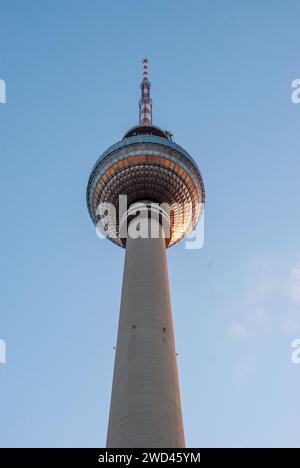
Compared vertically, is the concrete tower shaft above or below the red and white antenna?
below

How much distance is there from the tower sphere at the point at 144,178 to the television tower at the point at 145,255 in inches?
3.6

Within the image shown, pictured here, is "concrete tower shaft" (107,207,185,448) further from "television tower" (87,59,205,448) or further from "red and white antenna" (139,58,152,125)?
"red and white antenna" (139,58,152,125)

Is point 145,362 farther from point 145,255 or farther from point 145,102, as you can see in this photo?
point 145,102

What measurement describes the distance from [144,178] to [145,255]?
1027cm

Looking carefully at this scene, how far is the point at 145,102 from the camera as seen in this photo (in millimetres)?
60812

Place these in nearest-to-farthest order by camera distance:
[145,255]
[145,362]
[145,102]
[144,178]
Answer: [145,362] < [145,255] < [144,178] < [145,102]

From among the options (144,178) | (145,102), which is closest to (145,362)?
(144,178)

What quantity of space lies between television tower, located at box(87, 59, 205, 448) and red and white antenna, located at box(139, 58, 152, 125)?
0.12 metres

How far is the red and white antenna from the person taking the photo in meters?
57.8

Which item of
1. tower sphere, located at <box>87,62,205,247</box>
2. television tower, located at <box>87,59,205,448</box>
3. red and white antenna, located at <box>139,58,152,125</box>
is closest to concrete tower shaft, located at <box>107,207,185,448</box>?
television tower, located at <box>87,59,205,448</box>

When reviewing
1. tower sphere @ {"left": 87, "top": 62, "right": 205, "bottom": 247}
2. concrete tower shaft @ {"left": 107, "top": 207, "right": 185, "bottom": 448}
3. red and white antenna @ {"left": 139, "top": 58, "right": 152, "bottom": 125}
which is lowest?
concrete tower shaft @ {"left": 107, "top": 207, "right": 185, "bottom": 448}

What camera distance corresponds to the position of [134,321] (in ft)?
117

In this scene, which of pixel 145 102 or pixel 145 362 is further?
pixel 145 102

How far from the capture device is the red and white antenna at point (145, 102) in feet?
189
